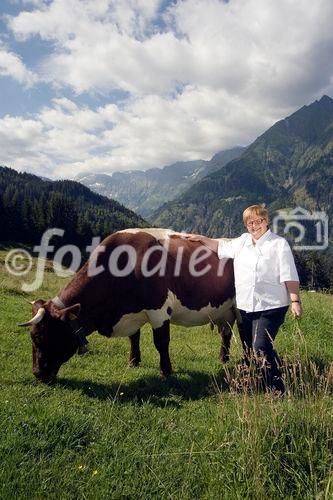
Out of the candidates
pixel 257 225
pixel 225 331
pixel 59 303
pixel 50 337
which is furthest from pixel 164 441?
pixel 225 331

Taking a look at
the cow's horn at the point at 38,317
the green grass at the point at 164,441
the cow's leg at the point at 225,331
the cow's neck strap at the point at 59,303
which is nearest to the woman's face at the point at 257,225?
the green grass at the point at 164,441

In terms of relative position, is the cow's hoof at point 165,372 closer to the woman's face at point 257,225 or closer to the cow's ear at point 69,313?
the cow's ear at point 69,313

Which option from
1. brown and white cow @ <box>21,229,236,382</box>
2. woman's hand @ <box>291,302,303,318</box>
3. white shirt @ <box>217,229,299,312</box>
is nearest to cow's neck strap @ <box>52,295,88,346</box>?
brown and white cow @ <box>21,229,236,382</box>

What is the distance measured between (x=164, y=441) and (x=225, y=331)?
198 inches

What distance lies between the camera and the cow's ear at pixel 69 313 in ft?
25.0

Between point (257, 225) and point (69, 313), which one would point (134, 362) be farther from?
point (257, 225)

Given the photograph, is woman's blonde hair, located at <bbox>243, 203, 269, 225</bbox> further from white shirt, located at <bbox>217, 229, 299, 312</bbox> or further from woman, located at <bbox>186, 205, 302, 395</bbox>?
white shirt, located at <bbox>217, 229, 299, 312</bbox>

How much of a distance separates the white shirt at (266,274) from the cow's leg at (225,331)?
9.14ft

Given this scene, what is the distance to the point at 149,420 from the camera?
6.18m

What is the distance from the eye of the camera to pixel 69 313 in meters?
7.69

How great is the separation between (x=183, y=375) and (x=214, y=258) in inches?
105

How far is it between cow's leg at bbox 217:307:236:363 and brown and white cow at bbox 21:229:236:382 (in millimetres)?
853

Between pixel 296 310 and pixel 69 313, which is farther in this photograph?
pixel 69 313

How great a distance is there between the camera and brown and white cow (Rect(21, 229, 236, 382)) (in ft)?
25.2
